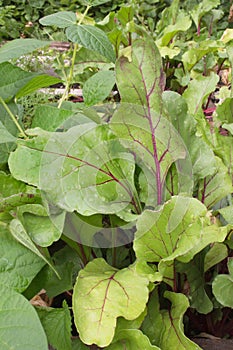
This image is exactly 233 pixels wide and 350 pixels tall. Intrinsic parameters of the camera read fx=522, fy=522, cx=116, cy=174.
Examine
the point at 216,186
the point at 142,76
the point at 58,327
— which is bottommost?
the point at 58,327

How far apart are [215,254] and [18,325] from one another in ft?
0.82

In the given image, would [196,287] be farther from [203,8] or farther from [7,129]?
[203,8]

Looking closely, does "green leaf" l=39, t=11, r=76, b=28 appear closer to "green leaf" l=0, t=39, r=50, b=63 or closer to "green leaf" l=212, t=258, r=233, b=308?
"green leaf" l=0, t=39, r=50, b=63

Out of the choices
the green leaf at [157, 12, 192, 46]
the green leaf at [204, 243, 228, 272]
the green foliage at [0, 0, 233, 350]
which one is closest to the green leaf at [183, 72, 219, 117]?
the green foliage at [0, 0, 233, 350]

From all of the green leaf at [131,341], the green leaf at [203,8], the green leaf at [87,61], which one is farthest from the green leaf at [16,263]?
the green leaf at [203,8]

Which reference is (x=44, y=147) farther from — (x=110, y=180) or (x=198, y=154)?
(x=198, y=154)

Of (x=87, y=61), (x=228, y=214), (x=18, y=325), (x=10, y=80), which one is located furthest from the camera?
(x=87, y=61)

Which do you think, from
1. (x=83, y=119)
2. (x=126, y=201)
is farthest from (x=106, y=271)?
(x=83, y=119)

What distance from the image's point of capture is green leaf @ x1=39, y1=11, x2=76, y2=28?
0.69m

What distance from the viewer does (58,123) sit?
27.2 inches

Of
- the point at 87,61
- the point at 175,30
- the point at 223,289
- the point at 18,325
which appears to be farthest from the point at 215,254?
the point at 175,30

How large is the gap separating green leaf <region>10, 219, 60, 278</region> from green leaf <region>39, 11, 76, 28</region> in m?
0.28

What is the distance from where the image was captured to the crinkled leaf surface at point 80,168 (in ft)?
1.92

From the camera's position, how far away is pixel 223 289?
0.60m
